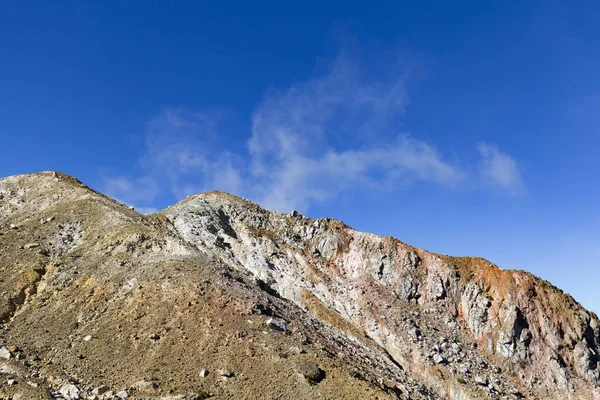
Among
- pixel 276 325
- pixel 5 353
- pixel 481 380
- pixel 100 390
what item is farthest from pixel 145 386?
pixel 481 380

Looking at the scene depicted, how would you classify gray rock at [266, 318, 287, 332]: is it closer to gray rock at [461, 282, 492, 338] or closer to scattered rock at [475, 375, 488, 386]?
scattered rock at [475, 375, 488, 386]

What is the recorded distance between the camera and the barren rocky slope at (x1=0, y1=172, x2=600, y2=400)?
83.7 ft

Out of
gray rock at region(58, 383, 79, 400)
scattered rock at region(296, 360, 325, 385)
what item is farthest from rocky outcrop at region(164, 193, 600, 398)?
gray rock at region(58, 383, 79, 400)

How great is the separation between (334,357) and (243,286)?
10.2m

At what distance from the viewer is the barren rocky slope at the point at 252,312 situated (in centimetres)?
2550

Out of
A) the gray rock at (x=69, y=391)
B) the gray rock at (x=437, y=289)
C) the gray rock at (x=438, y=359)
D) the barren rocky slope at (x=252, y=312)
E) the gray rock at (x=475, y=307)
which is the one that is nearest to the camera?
the gray rock at (x=69, y=391)

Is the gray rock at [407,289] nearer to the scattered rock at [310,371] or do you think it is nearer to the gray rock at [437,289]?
the gray rock at [437,289]

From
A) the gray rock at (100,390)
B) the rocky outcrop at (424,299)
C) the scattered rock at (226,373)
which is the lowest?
the gray rock at (100,390)

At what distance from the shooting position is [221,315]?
98.8 ft

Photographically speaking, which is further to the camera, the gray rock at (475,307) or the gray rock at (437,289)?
the gray rock at (437,289)

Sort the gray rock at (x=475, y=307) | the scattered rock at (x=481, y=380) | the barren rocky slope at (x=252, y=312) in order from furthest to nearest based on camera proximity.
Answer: the gray rock at (x=475, y=307), the scattered rock at (x=481, y=380), the barren rocky slope at (x=252, y=312)

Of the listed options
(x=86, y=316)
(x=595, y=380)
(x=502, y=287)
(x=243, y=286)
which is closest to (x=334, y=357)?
(x=243, y=286)

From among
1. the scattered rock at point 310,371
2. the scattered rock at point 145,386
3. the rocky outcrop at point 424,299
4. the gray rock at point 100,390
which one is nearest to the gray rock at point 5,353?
the gray rock at point 100,390

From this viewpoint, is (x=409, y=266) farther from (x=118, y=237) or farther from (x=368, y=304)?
(x=118, y=237)
